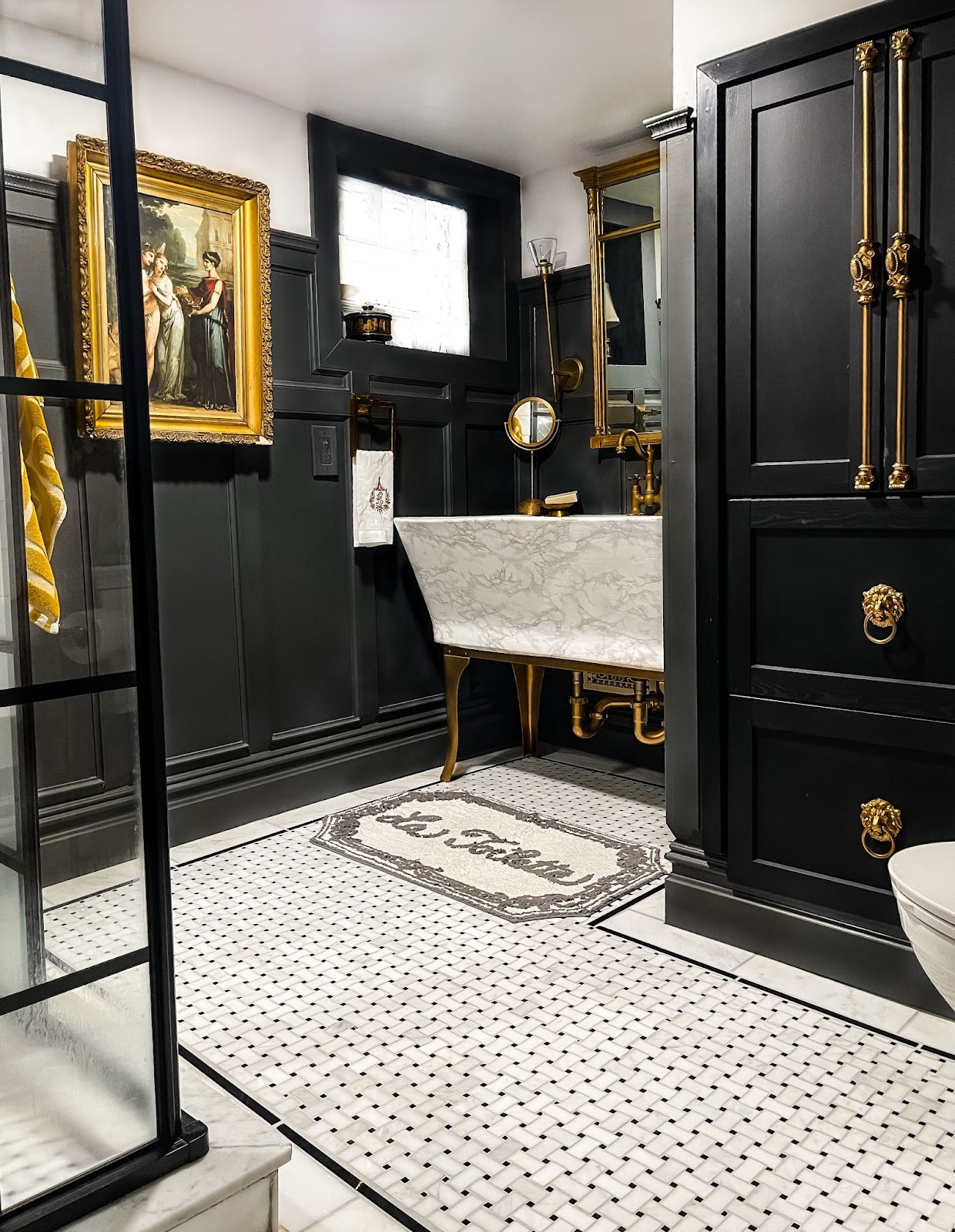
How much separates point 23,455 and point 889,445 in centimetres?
157

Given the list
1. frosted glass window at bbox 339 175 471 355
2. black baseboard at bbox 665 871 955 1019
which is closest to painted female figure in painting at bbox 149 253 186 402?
frosted glass window at bbox 339 175 471 355

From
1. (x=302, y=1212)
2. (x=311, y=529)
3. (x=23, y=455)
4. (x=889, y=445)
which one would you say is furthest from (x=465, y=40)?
(x=302, y=1212)

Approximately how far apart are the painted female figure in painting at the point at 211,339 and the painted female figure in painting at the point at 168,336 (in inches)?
1.8

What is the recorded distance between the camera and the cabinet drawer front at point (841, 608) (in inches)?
76.8

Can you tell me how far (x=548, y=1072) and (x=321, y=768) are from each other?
1855 millimetres

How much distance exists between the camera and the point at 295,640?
3.48m

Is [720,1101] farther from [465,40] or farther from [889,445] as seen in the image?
[465,40]

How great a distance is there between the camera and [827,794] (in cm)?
214

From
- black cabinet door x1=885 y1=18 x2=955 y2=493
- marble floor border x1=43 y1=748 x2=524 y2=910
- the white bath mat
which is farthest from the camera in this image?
marble floor border x1=43 y1=748 x2=524 y2=910

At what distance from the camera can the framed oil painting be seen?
3.02m

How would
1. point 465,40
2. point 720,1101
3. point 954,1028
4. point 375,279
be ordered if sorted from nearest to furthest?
A: point 720,1101, point 954,1028, point 465,40, point 375,279

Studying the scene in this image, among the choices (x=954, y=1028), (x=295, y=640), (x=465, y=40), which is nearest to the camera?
(x=954, y=1028)

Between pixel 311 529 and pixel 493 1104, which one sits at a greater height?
pixel 311 529

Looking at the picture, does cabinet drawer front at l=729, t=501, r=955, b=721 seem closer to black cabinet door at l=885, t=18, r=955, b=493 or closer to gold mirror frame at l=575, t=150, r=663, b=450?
black cabinet door at l=885, t=18, r=955, b=493
